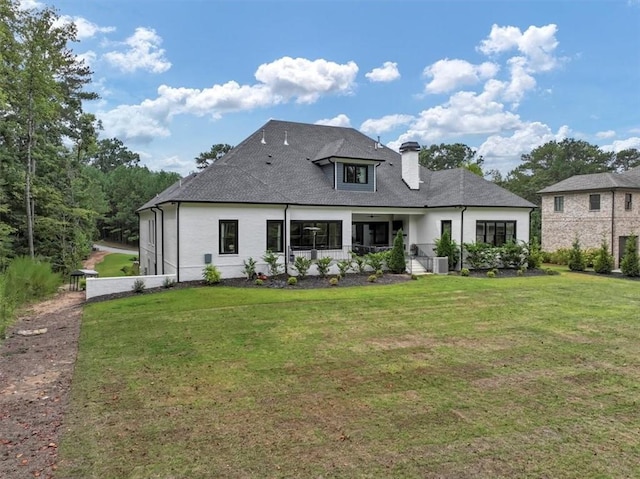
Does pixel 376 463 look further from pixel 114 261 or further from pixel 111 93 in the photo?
pixel 114 261

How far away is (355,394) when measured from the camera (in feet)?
20.2

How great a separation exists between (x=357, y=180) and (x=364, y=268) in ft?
15.7

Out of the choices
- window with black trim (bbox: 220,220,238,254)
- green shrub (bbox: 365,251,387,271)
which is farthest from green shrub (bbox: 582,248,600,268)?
window with black trim (bbox: 220,220,238,254)

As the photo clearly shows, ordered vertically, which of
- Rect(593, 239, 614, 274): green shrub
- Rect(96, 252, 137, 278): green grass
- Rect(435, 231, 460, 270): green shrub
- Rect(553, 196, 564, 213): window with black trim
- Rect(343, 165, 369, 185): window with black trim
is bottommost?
Rect(96, 252, 137, 278): green grass

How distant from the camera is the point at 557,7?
698 inches

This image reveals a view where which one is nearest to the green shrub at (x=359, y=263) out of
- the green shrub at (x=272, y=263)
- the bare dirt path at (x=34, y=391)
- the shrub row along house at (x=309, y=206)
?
the shrub row along house at (x=309, y=206)

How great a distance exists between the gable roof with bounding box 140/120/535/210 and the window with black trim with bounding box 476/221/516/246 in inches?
41.1

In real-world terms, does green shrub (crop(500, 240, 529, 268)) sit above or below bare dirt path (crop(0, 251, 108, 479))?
above

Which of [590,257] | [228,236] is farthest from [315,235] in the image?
[590,257]

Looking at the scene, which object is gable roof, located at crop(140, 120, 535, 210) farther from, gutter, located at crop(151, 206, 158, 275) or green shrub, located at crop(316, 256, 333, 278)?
green shrub, located at crop(316, 256, 333, 278)

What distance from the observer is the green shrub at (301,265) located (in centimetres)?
1764

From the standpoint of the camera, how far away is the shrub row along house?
1731 centimetres

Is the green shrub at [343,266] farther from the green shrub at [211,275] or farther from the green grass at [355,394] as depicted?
the green grass at [355,394]

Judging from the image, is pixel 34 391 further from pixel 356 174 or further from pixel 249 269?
pixel 356 174
